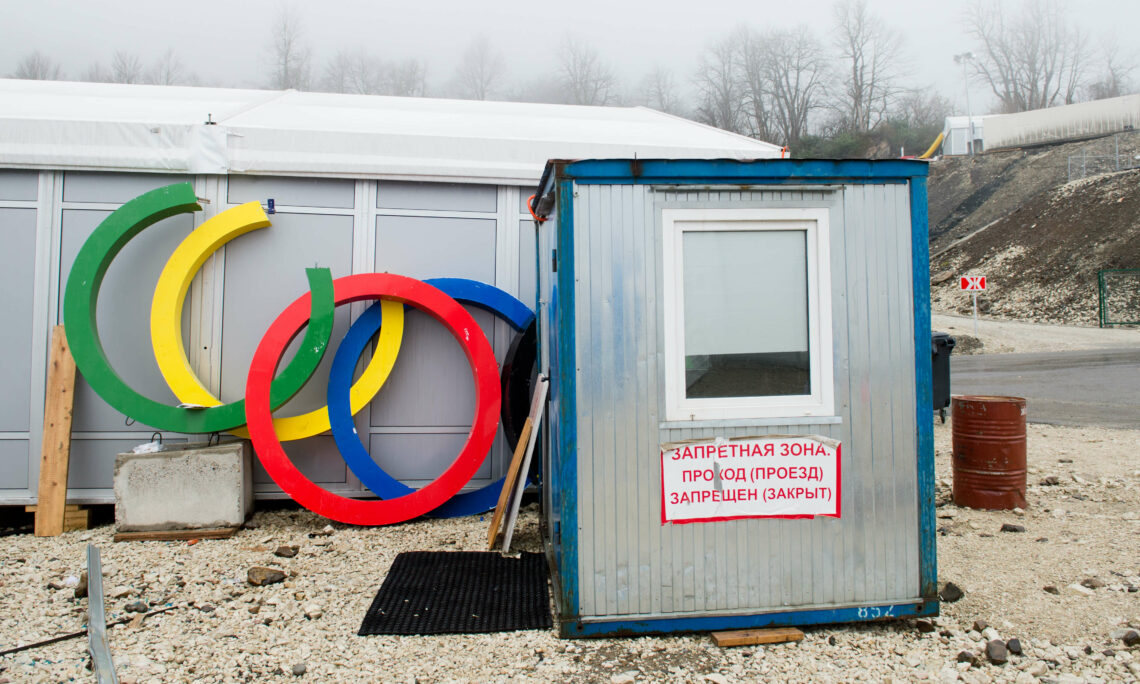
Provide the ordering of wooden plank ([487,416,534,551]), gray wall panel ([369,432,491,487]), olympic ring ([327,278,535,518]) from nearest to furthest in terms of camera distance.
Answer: wooden plank ([487,416,534,551]) → olympic ring ([327,278,535,518]) → gray wall panel ([369,432,491,487])

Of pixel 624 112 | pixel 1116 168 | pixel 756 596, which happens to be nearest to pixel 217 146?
pixel 624 112

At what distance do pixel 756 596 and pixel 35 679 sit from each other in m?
3.48

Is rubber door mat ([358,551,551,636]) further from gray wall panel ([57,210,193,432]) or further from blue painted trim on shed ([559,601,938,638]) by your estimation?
gray wall panel ([57,210,193,432])

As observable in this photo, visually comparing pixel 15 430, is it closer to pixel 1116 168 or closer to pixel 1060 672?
pixel 1060 672

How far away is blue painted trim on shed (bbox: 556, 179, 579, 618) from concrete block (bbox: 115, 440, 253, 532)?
10.2 feet

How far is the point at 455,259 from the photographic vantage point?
244 inches

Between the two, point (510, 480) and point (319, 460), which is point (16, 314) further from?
point (510, 480)

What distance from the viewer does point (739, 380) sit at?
3781 mm

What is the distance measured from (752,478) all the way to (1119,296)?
2539 centimetres

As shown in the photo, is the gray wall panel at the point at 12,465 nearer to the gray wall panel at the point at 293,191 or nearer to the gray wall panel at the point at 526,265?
the gray wall panel at the point at 293,191

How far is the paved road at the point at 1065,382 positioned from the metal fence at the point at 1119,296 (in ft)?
22.4

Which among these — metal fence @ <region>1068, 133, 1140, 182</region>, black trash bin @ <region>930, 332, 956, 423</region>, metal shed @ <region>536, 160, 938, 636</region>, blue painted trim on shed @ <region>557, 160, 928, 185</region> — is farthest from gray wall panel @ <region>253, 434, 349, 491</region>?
metal fence @ <region>1068, 133, 1140, 182</region>

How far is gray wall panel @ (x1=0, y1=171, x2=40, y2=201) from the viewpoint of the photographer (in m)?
5.79

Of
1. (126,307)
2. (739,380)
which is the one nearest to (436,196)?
(126,307)
